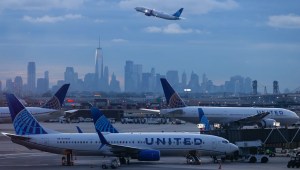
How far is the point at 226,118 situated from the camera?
324 feet

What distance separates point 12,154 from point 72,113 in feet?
298

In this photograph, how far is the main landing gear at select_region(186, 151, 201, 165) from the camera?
177 ft

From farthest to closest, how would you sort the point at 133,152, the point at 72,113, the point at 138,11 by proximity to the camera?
the point at 72,113 → the point at 138,11 → the point at 133,152

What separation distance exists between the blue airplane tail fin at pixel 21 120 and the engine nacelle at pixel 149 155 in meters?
9.44

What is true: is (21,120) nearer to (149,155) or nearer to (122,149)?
(122,149)

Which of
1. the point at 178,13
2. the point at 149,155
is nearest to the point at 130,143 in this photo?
the point at 149,155

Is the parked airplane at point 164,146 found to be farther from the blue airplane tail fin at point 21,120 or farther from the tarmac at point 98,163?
the blue airplane tail fin at point 21,120

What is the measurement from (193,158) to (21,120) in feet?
51.8

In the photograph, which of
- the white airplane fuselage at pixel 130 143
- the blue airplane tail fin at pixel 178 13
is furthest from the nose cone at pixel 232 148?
the blue airplane tail fin at pixel 178 13

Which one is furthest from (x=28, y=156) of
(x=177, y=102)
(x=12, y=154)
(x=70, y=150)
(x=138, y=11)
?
(x=138, y=11)

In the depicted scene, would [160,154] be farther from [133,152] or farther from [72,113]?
[72,113]

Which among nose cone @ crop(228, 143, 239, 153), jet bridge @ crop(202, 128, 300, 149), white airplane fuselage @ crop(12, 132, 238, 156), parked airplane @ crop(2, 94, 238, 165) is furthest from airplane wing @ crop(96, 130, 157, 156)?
jet bridge @ crop(202, 128, 300, 149)

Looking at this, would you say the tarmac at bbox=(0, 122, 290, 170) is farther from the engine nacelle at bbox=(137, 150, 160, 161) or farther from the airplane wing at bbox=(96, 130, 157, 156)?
the airplane wing at bbox=(96, 130, 157, 156)

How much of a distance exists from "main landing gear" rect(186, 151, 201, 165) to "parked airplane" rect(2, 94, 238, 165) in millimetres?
307
